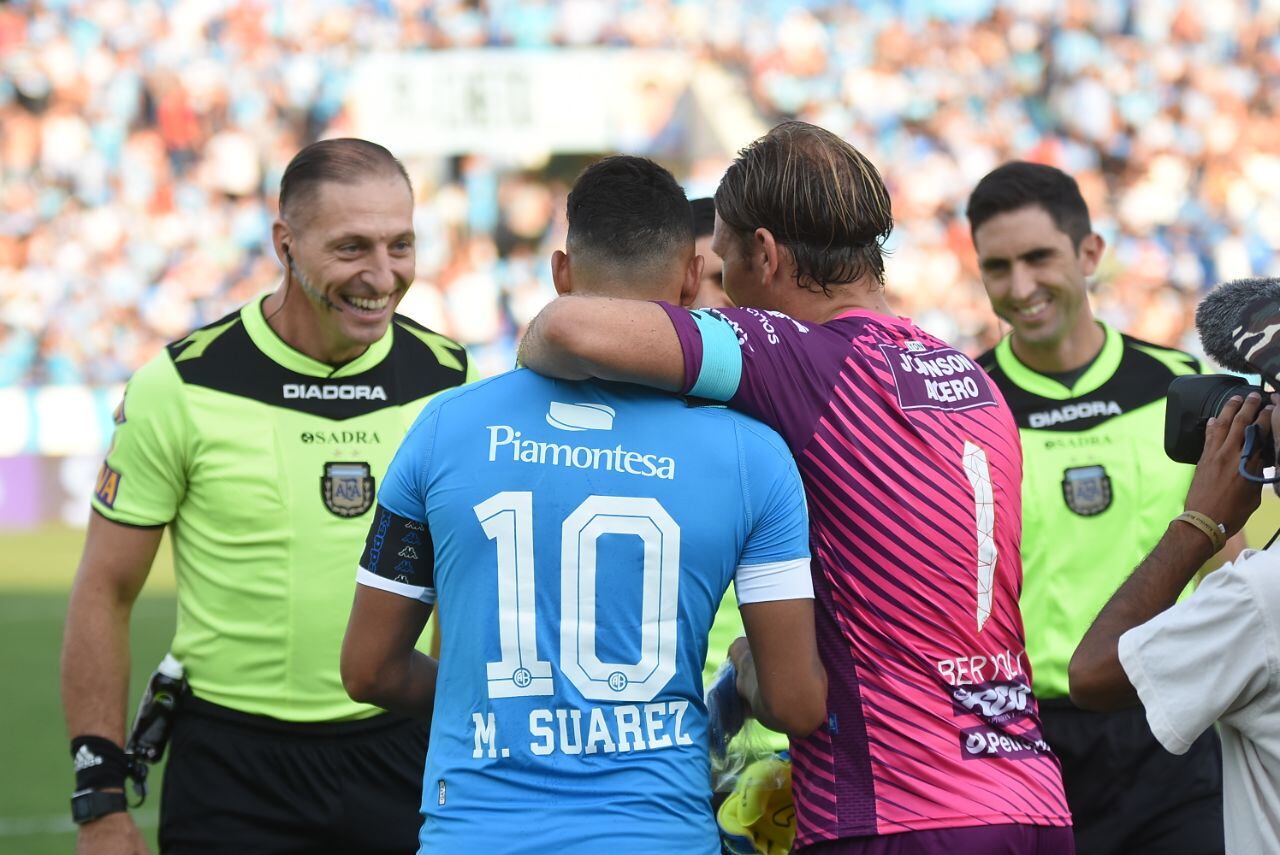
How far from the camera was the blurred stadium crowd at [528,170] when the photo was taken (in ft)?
67.0

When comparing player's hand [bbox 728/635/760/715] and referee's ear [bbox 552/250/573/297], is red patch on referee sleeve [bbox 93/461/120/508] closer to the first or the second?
referee's ear [bbox 552/250/573/297]

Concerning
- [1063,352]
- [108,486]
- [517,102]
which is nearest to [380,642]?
[108,486]

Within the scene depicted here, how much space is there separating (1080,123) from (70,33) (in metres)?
14.4

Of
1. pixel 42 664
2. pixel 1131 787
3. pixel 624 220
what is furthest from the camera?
pixel 42 664

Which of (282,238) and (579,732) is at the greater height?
(282,238)

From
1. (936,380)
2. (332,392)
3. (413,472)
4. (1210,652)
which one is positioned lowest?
(1210,652)

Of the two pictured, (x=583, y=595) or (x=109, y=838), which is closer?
(x=583, y=595)

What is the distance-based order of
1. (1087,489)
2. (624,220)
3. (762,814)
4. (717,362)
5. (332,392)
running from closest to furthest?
1. (717,362)
2. (624,220)
3. (762,814)
4. (332,392)
5. (1087,489)

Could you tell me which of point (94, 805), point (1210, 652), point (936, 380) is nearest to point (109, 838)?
point (94, 805)

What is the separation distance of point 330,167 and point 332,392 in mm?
586

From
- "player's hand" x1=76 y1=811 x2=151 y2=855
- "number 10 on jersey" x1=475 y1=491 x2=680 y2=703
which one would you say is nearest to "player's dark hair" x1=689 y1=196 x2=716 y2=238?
"number 10 on jersey" x1=475 y1=491 x2=680 y2=703

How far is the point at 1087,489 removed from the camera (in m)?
4.55

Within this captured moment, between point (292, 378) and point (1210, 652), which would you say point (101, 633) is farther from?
point (1210, 652)

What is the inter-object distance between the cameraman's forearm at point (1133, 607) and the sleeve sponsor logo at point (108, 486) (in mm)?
2326
